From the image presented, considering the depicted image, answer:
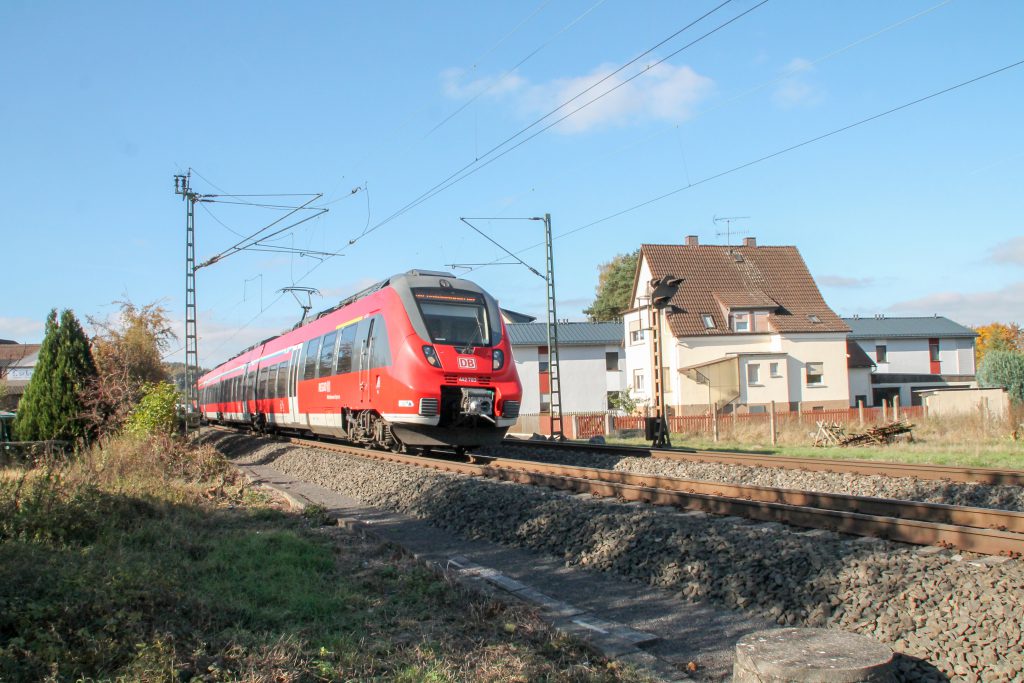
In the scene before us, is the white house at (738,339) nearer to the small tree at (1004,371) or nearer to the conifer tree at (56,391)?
the small tree at (1004,371)

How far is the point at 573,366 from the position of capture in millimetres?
53719

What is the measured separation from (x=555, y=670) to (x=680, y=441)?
63.5 ft

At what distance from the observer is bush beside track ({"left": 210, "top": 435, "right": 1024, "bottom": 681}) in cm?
465

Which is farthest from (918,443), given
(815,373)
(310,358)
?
(815,373)

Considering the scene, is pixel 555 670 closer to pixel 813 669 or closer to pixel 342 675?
pixel 342 675

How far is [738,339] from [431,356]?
3293 cm

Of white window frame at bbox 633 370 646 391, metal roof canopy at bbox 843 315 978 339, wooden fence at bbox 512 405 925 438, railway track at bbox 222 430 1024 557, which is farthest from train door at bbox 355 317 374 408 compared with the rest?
metal roof canopy at bbox 843 315 978 339

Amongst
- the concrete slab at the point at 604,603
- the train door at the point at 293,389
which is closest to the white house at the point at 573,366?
the train door at the point at 293,389

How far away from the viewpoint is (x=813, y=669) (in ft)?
12.0

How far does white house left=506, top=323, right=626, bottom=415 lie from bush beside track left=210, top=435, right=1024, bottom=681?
42207 millimetres

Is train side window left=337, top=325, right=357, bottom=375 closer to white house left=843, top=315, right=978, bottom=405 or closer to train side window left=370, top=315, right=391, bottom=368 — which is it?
train side window left=370, top=315, right=391, bottom=368

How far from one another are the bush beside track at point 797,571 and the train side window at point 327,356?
8.90m

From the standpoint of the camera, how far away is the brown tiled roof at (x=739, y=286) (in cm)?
4431

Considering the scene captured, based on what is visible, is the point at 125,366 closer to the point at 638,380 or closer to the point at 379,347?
the point at 379,347
